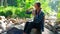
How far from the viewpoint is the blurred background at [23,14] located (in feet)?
7.58

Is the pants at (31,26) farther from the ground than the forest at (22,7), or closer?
closer

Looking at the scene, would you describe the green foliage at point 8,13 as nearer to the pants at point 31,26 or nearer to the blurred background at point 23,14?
the blurred background at point 23,14

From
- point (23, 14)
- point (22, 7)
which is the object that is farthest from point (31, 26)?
point (22, 7)

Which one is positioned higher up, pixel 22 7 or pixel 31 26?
pixel 22 7

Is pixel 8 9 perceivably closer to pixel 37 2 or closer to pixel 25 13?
pixel 25 13

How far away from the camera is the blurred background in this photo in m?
2.31

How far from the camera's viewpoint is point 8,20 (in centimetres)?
231

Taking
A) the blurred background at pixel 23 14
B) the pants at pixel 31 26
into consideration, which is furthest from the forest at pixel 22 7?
the pants at pixel 31 26

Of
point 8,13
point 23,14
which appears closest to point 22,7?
point 23,14

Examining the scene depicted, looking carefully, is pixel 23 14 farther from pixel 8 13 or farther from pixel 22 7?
pixel 8 13

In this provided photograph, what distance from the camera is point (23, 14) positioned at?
7.63 ft

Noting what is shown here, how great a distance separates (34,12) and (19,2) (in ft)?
0.94

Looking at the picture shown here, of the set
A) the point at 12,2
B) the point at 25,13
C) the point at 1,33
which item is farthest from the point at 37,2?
the point at 1,33

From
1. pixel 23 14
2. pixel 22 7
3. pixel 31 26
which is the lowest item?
pixel 31 26
